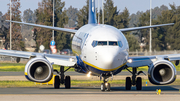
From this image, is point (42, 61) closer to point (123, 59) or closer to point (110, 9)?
point (123, 59)

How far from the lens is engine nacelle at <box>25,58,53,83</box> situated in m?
22.5

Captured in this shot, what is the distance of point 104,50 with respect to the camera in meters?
19.5

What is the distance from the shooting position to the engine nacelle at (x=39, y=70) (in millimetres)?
22469

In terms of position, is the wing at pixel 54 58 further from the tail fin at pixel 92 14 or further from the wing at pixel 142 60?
the tail fin at pixel 92 14

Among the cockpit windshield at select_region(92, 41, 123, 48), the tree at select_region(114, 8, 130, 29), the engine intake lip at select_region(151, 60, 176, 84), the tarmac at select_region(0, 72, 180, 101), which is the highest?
the tree at select_region(114, 8, 130, 29)

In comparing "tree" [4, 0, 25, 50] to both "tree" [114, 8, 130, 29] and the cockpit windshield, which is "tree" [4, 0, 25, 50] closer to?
"tree" [114, 8, 130, 29]

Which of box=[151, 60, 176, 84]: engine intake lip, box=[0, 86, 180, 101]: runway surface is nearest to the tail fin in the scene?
box=[151, 60, 176, 84]: engine intake lip

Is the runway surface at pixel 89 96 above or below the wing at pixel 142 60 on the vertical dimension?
below

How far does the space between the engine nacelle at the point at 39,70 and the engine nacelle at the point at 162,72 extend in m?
6.13

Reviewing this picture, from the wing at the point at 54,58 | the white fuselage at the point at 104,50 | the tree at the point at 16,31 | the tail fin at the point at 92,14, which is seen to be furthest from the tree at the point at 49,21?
the white fuselage at the point at 104,50

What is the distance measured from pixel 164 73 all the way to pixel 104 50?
18.2ft

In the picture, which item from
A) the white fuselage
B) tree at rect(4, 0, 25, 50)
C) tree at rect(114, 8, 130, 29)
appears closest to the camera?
the white fuselage

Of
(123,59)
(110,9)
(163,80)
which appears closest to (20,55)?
(123,59)

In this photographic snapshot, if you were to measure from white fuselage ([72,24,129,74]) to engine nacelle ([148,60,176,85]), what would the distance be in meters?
2.95
